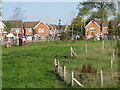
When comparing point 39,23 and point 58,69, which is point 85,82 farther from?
point 39,23

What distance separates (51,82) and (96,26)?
4104 cm

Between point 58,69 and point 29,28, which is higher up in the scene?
point 29,28

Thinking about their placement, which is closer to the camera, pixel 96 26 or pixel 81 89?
pixel 81 89

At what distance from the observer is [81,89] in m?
8.47

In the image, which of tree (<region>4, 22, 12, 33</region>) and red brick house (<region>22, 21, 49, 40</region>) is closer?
tree (<region>4, 22, 12, 33</region>)

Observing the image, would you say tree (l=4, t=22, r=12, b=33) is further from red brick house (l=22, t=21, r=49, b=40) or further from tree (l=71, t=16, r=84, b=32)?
tree (l=71, t=16, r=84, b=32)

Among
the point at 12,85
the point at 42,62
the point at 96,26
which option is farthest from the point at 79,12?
the point at 12,85

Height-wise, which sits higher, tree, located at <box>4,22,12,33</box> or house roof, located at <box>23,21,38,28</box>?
house roof, located at <box>23,21,38,28</box>

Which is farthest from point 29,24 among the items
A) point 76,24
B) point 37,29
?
point 76,24

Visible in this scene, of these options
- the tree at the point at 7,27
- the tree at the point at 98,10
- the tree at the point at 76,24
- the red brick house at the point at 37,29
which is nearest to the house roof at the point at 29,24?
the red brick house at the point at 37,29

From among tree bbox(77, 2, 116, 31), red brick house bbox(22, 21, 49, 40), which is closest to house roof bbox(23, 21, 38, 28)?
red brick house bbox(22, 21, 49, 40)

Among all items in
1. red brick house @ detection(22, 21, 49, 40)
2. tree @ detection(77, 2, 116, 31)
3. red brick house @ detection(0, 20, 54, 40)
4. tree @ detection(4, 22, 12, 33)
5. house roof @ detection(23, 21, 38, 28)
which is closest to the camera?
tree @ detection(77, 2, 116, 31)

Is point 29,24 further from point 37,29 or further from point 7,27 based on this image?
point 7,27

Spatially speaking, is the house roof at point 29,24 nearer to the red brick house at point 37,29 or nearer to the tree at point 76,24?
the red brick house at point 37,29
